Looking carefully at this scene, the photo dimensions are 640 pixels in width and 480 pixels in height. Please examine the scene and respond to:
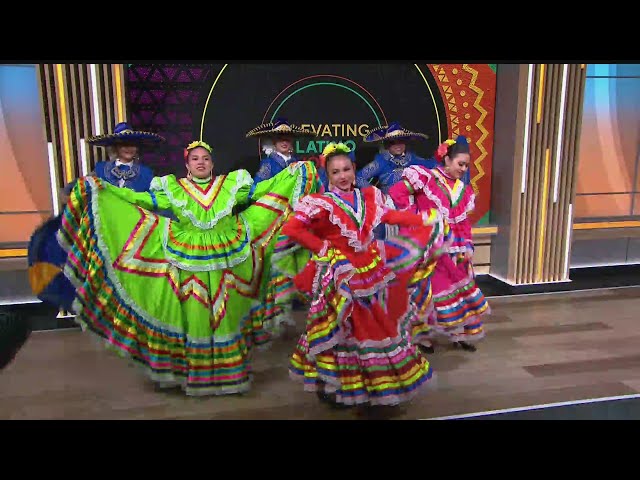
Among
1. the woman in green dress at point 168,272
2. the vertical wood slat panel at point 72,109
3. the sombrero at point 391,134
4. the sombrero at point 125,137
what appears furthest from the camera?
the sombrero at point 391,134

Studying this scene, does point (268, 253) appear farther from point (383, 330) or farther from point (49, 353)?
point (49, 353)

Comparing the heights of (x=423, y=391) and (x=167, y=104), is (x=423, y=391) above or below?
below

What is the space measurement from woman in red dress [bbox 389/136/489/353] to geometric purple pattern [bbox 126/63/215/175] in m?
2.06

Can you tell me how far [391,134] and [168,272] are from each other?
2295 millimetres

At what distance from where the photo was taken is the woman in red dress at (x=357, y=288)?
2.43 metres

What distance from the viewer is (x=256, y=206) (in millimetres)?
3053

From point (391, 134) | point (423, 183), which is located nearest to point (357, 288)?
point (423, 183)

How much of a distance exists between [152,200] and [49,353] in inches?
62.8

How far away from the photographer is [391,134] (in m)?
4.27

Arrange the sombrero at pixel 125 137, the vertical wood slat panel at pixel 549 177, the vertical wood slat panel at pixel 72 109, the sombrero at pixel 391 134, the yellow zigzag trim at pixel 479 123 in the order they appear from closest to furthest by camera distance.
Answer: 1. the sombrero at pixel 125 137
2. the vertical wood slat panel at pixel 72 109
3. the sombrero at pixel 391 134
4. the vertical wood slat panel at pixel 549 177
5. the yellow zigzag trim at pixel 479 123

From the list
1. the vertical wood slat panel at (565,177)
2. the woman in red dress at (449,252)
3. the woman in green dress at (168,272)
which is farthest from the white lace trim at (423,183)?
the vertical wood slat panel at (565,177)

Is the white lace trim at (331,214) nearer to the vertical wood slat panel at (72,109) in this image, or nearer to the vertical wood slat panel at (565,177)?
the vertical wood slat panel at (72,109)

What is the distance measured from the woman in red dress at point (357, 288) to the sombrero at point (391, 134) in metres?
1.84

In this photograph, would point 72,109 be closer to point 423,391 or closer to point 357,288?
point 357,288
